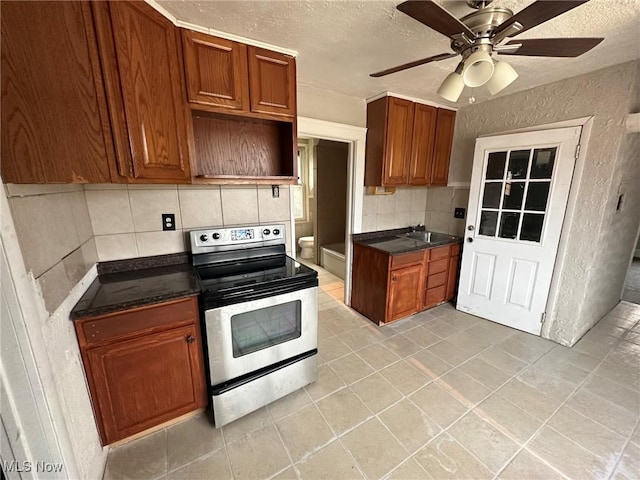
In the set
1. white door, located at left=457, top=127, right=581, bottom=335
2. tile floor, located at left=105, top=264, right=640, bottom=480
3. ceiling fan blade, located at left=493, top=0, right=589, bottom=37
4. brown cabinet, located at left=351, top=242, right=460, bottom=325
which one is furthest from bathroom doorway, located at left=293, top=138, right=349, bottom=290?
ceiling fan blade, located at left=493, top=0, right=589, bottom=37

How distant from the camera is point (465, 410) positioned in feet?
5.27

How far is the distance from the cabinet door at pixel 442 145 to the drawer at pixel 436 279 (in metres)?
1.03

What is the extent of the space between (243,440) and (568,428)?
1.89m

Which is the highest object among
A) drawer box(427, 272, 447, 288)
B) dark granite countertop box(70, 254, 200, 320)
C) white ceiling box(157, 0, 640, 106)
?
white ceiling box(157, 0, 640, 106)

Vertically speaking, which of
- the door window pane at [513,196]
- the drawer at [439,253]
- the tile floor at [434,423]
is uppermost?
the door window pane at [513,196]

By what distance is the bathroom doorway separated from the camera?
4059mm

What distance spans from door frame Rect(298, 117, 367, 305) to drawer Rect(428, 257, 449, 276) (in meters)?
0.85

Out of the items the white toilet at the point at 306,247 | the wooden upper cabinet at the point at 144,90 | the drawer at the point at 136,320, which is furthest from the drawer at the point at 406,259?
the white toilet at the point at 306,247

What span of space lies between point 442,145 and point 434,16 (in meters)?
2.05

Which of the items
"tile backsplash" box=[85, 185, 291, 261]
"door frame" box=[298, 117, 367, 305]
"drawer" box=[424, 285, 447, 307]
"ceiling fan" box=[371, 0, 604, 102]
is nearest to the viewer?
"ceiling fan" box=[371, 0, 604, 102]

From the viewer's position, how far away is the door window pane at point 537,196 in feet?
7.27

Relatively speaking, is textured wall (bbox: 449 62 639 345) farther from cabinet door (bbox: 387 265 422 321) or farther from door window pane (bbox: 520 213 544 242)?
cabinet door (bbox: 387 265 422 321)

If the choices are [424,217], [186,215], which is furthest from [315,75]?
[424,217]

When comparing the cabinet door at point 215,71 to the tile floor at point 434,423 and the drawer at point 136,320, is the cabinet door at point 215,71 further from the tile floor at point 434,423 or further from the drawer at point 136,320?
the tile floor at point 434,423
